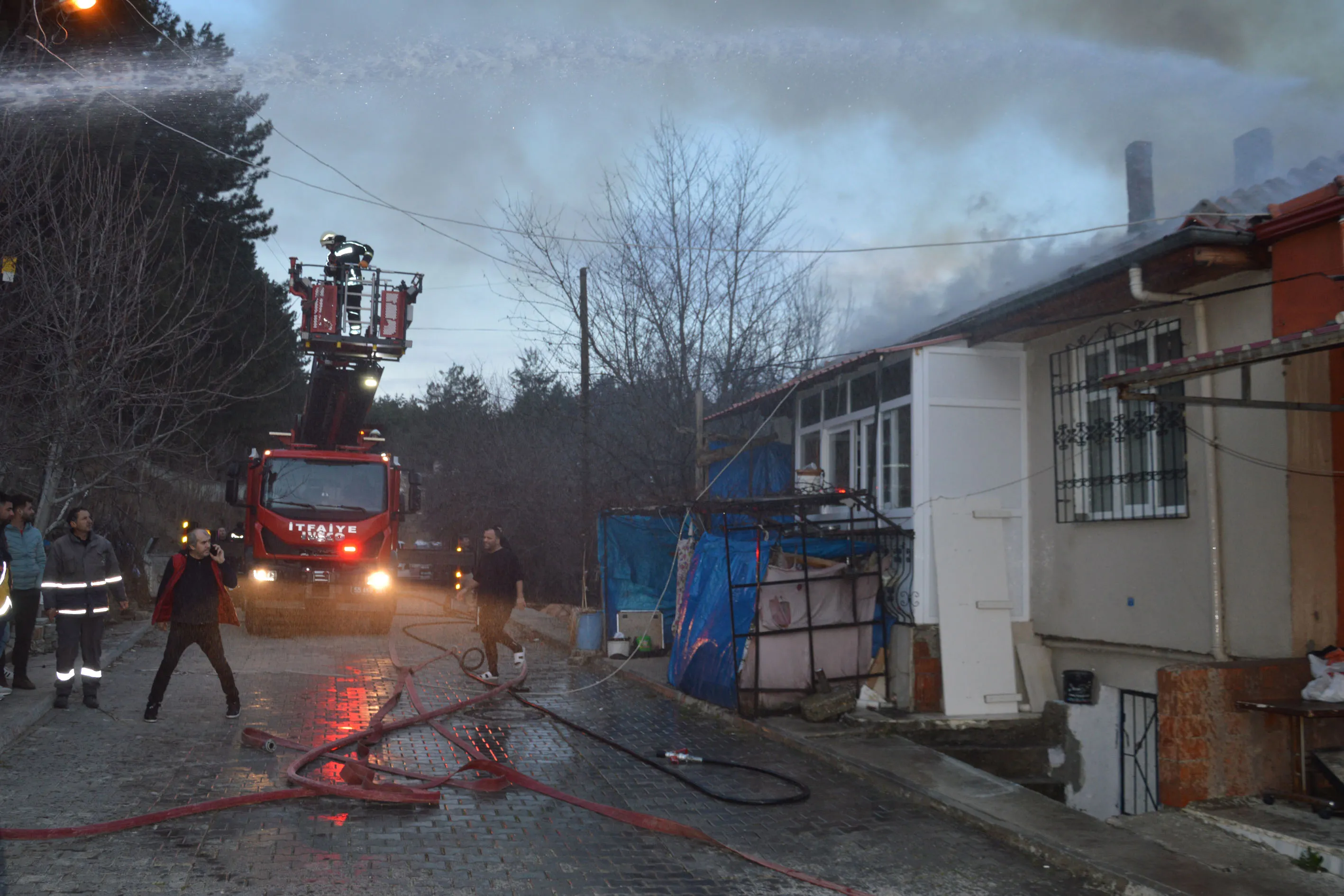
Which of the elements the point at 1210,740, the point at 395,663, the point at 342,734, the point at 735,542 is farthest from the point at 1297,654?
the point at 395,663

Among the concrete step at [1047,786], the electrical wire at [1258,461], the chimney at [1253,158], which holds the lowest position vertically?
the concrete step at [1047,786]

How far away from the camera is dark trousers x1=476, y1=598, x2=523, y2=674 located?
1225 cm

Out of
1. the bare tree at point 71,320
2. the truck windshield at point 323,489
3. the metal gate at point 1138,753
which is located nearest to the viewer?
the metal gate at point 1138,753

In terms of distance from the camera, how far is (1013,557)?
1091 cm

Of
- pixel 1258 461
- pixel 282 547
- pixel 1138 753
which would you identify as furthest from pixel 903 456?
pixel 282 547

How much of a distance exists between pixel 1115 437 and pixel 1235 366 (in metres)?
3.83

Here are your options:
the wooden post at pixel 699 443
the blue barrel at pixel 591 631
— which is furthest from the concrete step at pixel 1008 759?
the wooden post at pixel 699 443

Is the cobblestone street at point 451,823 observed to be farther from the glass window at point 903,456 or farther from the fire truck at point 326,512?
the fire truck at point 326,512

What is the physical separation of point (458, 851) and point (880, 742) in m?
4.64

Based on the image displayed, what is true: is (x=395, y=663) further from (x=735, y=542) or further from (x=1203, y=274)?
(x=1203, y=274)

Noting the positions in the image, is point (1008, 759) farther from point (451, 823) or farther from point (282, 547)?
point (282, 547)

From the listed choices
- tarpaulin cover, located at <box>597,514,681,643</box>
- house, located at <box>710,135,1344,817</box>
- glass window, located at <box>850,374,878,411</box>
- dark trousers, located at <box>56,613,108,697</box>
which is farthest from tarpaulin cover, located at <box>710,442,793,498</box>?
dark trousers, located at <box>56,613,108,697</box>

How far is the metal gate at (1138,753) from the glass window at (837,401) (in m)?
4.94

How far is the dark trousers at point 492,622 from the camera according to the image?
1225cm
